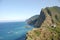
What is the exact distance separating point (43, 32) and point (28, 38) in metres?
17.2

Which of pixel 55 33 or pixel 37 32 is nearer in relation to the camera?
pixel 55 33

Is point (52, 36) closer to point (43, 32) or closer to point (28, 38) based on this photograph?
point (43, 32)

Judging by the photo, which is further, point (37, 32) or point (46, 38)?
point (37, 32)

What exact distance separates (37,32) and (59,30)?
18034 mm

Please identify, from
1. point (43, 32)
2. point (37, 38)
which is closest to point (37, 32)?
point (43, 32)

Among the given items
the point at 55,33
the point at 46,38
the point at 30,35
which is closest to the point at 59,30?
the point at 55,33

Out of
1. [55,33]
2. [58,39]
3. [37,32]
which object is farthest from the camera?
[37,32]

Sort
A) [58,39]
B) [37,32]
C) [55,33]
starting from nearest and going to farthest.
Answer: [58,39]
[55,33]
[37,32]

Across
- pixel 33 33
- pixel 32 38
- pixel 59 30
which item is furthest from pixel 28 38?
pixel 59 30

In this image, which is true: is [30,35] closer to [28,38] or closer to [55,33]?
[28,38]

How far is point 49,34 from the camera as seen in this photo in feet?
384

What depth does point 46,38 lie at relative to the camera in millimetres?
113062

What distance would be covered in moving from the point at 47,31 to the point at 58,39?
1474 cm

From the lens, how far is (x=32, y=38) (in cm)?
11100
